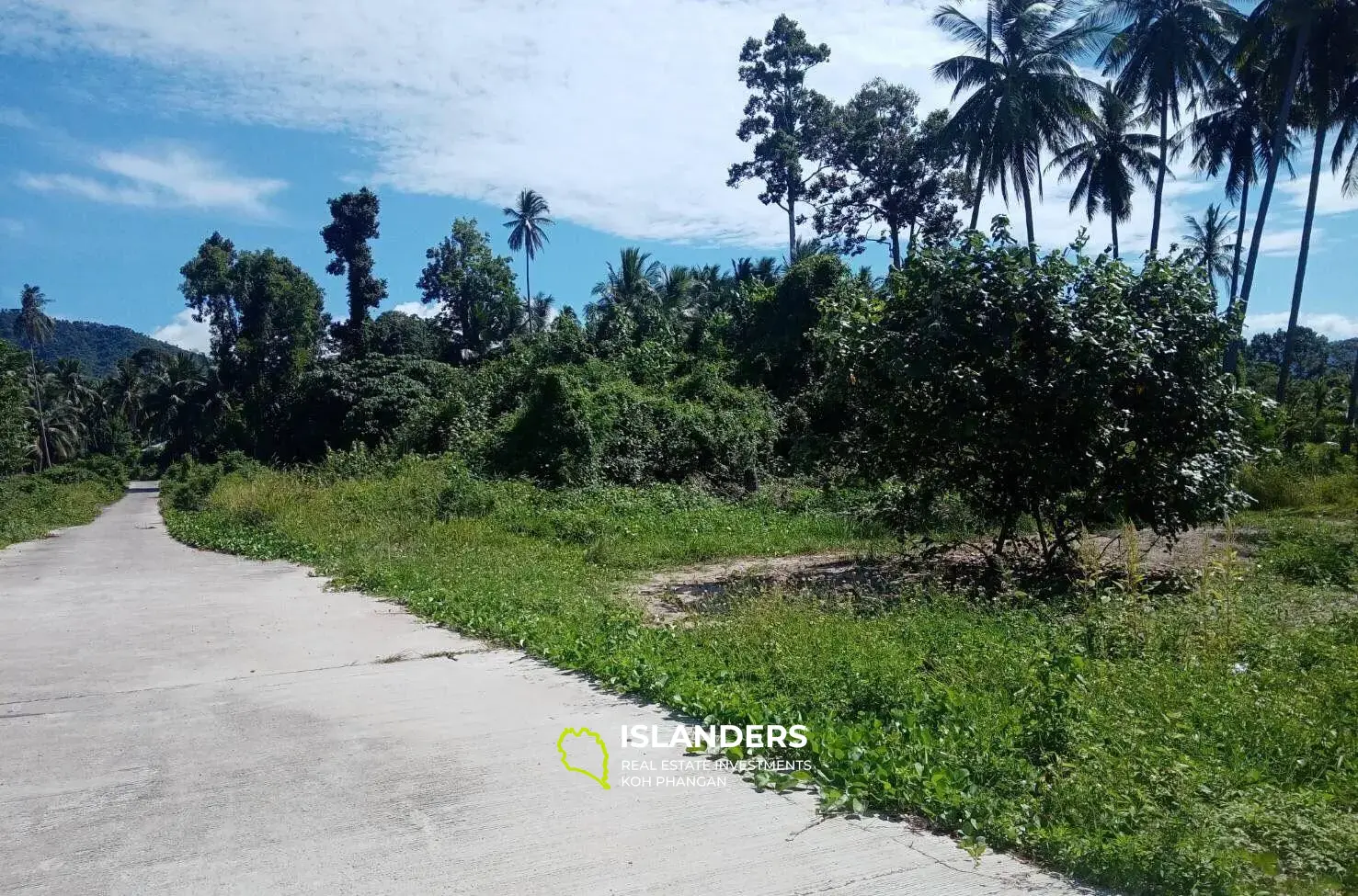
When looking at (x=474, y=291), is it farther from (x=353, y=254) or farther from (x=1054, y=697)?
(x=1054, y=697)

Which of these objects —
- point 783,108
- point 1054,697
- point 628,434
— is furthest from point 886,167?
point 1054,697

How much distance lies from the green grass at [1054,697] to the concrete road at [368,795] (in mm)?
353

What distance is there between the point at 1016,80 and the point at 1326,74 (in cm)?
795

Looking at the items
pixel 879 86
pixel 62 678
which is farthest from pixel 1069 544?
pixel 879 86

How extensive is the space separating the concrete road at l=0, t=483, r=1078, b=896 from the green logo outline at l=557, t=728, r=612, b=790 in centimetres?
5

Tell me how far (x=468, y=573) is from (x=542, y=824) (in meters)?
7.45

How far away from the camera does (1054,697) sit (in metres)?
5.02

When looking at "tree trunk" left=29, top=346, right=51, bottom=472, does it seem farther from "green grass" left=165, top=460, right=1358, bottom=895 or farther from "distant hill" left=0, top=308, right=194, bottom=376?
"distant hill" left=0, top=308, right=194, bottom=376

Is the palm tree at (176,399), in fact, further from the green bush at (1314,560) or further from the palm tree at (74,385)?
the green bush at (1314,560)

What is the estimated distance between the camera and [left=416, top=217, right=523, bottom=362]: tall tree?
4822 cm

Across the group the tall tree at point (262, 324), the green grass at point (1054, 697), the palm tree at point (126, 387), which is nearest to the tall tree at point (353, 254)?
the tall tree at point (262, 324)

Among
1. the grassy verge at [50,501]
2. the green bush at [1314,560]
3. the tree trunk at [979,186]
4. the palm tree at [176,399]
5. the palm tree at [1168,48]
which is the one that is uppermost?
the palm tree at [1168,48]

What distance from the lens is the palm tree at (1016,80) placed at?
1016 inches

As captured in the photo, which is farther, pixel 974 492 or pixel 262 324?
pixel 262 324
